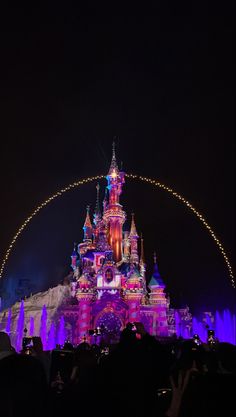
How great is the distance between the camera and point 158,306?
184 feet

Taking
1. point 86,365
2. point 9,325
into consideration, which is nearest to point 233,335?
point 9,325

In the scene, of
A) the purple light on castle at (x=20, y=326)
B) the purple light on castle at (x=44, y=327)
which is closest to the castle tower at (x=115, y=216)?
the purple light on castle at (x=44, y=327)

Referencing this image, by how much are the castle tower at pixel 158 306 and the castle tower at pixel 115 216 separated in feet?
23.9

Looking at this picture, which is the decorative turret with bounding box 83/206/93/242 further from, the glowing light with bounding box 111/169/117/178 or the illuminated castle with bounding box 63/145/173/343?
the glowing light with bounding box 111/169/117/178

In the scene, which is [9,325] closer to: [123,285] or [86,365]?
[123,285]

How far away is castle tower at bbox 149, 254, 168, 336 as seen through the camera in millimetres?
53844

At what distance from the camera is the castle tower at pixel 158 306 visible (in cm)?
Result: 5384

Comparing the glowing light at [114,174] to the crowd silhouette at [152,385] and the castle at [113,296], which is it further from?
the crowd silhouette at [152,385]

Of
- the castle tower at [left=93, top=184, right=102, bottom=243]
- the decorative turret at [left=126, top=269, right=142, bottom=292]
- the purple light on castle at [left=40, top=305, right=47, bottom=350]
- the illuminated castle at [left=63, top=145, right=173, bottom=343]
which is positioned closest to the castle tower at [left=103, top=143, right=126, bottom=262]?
the illuminated castle at [left=63, top=145, right=173, bottom=343]

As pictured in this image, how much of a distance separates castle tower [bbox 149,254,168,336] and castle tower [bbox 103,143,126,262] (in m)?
7.28

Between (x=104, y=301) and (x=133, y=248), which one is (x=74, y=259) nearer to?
(x=133, y=248)

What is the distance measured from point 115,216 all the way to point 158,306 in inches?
651

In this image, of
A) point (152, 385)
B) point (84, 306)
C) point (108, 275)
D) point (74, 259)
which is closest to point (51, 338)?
point (84, 306)

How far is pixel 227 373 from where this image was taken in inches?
193
